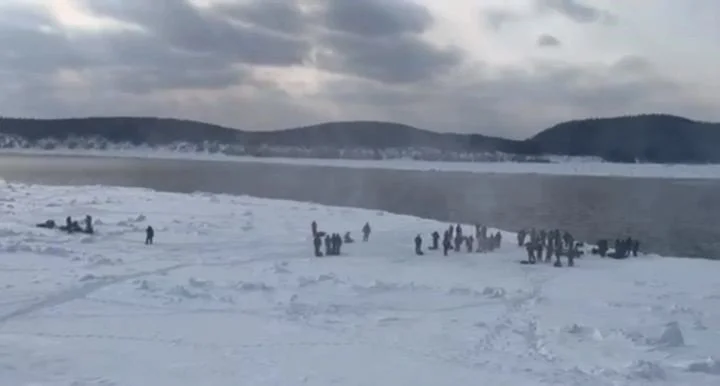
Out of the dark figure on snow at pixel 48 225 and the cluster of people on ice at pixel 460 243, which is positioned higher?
the cluster of people on ice at pixel 460 243

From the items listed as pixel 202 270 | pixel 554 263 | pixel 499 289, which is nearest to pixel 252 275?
pixel 202 270

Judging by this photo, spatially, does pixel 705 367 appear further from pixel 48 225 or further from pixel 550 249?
pixel 48 225

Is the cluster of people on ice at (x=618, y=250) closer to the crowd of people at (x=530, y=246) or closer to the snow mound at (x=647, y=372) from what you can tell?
the crowd of people at (x=530, y=246)

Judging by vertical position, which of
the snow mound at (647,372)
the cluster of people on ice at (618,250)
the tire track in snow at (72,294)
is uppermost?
the cluster of people on ice at (618,250)

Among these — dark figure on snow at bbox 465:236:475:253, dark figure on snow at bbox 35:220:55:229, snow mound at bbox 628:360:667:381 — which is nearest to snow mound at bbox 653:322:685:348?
snow mound at bbox 628:360:667:381

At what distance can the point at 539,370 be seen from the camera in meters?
11.5

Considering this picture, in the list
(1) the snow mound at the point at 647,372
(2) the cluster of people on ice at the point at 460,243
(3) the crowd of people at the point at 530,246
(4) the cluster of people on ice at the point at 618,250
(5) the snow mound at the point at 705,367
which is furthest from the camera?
(4) the cluster of people on ice at the point at 618,250

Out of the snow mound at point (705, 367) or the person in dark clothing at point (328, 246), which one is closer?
the snow mound at point (705, 367)

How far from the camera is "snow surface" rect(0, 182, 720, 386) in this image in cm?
1134

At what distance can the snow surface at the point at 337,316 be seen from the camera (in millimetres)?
11344

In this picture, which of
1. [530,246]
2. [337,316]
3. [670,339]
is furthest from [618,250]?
[337,316]

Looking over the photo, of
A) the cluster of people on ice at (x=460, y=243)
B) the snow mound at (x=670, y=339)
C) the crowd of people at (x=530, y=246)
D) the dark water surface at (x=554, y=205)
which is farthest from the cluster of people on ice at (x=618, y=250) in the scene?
the snow mound at (x=670, y=339)

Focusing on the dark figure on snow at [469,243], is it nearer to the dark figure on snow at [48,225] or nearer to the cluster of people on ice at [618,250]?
the cluster of people on ice at [618,250]

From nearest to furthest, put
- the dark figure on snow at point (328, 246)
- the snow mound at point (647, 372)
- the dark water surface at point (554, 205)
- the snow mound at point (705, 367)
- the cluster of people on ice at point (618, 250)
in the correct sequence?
the snow mound at point (647, 372), the snow mound at point (705, 367), the dark figure on snow at point (328, 246), the cluster of people on ice at point (618, 250), the dark water surface at point (554, 205)
